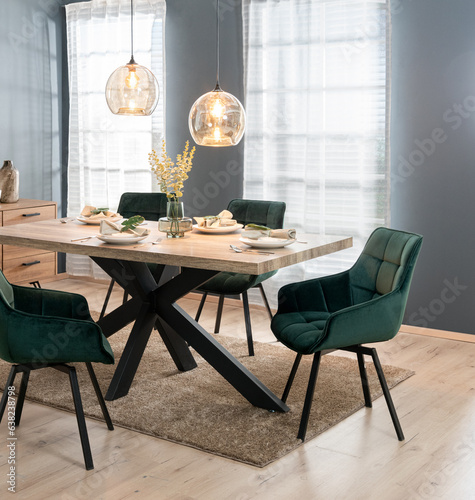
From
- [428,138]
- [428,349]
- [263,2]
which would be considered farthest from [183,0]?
[428,349]

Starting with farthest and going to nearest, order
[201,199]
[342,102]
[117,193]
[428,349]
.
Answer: [117,193] < [201,199] < [342,102] < [428,349]

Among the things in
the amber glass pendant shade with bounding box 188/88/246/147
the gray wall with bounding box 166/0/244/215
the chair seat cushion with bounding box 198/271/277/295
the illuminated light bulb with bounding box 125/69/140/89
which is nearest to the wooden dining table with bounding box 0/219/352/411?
the chair seat cushion with bounding box 198/271/277/295

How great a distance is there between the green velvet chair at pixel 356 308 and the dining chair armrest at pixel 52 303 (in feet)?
2.75

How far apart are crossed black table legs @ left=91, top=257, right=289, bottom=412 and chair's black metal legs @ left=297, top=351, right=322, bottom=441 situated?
0.91ft

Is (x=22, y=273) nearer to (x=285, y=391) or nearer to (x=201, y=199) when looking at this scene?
(x=201, y=199)

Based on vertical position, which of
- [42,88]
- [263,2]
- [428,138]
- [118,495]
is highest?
[263,2]

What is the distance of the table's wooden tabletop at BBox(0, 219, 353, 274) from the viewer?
285 centimetres

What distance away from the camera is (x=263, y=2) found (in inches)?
189

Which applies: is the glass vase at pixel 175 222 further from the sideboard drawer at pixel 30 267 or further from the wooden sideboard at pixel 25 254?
the sideboard drawer at pixel 30 267

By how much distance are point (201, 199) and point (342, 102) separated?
1346 mm

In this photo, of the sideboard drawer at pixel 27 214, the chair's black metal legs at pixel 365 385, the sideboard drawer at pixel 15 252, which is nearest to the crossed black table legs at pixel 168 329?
the chair's black metal legs at pixel 365 385

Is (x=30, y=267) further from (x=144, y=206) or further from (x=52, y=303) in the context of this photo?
(x=52, y=303)

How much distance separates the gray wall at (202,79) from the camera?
5078mm

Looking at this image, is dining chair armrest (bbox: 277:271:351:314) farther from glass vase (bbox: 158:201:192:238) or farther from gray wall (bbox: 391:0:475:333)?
gray wall (bbox: 391:0:475:333)
